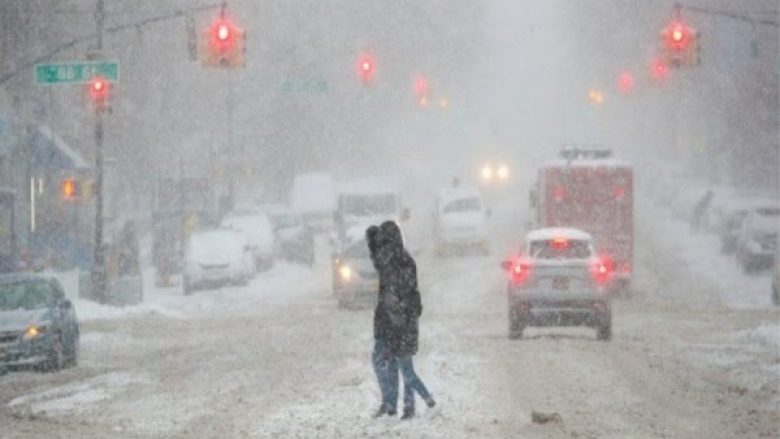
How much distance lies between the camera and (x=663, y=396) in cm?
1919

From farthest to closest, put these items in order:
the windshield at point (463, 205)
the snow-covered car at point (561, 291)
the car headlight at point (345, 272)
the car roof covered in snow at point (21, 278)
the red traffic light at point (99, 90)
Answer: the windshield at point (463, 205)
the red traffic light at point (99, 90)
the car headlight at point (345, 272)
the snow-covered car at point (561, 291)
the car roof covered in snow at point (21, 278)

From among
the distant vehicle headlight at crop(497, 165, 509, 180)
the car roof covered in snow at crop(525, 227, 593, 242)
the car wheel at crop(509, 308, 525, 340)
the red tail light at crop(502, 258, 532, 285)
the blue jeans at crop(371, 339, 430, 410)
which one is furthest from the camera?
the distant vehicle headlight at crop(497, 165, 509, 180)

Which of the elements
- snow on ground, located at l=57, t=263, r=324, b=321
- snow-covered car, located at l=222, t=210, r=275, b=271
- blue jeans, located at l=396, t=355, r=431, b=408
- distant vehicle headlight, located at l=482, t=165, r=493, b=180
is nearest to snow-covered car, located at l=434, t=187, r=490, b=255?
snow on ground, located at l=57, t=263, r=324, b=321

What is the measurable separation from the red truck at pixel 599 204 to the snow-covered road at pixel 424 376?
77.9 inches

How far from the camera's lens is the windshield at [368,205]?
165 feet

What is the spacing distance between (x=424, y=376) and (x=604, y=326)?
631 centimetres

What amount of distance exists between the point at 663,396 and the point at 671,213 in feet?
179

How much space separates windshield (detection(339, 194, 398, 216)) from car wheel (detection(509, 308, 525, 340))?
2333 cm

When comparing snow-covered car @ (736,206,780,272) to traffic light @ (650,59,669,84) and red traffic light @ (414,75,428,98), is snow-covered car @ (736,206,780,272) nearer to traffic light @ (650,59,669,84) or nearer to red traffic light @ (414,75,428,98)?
traffic light @ (650,59,669,84)

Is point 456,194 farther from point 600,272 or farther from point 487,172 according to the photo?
point 487,172

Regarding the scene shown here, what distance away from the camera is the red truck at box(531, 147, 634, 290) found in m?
39.4

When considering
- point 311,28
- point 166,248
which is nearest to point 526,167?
point 311,28

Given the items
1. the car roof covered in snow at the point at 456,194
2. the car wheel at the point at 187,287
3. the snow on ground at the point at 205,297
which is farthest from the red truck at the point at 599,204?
the car roof covered in snow at the point at 456,194

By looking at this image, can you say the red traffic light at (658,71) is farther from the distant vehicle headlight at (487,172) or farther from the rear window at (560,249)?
the distant vehicle headlight at (487,172)
